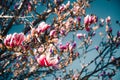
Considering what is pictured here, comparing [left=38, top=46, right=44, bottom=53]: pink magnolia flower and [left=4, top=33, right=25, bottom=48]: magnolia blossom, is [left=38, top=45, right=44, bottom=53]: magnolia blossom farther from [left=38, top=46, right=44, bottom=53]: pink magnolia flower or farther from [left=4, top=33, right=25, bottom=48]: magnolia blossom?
[left=4, top=33, right=25, bottom=48]: magnolia blossom

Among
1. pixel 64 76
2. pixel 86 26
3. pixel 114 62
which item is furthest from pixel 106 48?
pixel 86 26

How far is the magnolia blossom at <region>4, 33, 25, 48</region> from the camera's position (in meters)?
2.61

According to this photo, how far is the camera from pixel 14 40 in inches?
104

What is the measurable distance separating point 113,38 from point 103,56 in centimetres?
62

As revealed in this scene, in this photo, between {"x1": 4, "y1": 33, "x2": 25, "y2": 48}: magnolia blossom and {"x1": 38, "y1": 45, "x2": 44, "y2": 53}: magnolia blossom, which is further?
{"x1": 38, "y1": 45, "x2": 44, "y2": 53}: magnolia blossom

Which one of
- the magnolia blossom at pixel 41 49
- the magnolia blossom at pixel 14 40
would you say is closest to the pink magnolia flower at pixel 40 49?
the magnolia blossom at pixel 41 49

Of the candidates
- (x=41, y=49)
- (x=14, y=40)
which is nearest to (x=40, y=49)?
(x=41, y=49)

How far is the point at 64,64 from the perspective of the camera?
5273 millimetres

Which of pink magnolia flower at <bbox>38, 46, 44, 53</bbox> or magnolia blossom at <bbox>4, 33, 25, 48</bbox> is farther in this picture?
pink magnolia flower at <bbox>38, 46, 44, 53</bbox>

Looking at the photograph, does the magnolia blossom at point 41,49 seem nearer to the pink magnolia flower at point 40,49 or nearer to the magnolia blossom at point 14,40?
the pink magnolia flower at point 40,49

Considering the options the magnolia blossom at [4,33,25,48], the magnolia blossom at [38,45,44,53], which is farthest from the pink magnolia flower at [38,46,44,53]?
the magnolia blossom at [4,33,25,48]

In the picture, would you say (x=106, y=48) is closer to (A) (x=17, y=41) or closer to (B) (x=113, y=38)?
(B) (x=113, y=38)

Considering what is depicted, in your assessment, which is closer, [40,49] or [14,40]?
[14,40]

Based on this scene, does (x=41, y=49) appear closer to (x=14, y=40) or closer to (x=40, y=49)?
(x=40, y=49)
